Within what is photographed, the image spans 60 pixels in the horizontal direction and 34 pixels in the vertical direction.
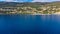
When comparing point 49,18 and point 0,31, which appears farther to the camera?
point 49,18

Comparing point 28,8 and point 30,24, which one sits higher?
point 28,8

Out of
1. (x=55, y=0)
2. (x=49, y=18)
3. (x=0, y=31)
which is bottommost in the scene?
(x=0, y=31)

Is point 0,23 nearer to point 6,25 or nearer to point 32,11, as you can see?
point 6,25

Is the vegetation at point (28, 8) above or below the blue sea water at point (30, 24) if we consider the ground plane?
above

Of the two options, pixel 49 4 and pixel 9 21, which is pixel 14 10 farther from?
pixel 49 4

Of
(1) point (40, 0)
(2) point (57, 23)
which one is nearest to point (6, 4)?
(1) point (40, 0)

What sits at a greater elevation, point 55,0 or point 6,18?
point 55,0

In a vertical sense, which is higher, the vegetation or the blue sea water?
the vegetation

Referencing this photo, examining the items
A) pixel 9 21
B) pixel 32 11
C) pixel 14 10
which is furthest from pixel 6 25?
pixel 32 11
